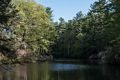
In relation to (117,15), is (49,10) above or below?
above

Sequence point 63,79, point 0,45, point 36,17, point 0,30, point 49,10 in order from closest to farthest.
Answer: point 0,45
point 0,30
point 63,79
point 36,17
point 49,10

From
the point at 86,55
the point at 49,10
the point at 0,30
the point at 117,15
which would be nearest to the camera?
the point at 0,30

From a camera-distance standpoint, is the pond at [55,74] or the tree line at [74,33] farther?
the tree line at [74,33]

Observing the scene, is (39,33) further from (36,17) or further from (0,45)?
(0,45)

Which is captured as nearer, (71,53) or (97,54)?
(97,54)

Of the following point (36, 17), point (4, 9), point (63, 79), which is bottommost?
point (63, 79)

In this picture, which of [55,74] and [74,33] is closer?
[55,74]

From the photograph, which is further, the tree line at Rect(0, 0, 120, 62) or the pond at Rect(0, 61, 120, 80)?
the tree line at Rect(0, 0, 120, 62)

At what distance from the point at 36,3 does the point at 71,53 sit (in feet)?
106

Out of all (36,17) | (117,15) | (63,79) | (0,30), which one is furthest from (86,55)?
(0,30)

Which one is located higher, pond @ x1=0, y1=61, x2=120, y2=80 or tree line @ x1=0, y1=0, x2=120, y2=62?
tree line @ x1=0, y1=0, x2=120, y2=62

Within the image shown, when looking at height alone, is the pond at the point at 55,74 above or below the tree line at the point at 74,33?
below

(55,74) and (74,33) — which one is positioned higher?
(74,33)

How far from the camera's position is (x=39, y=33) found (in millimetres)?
80000
